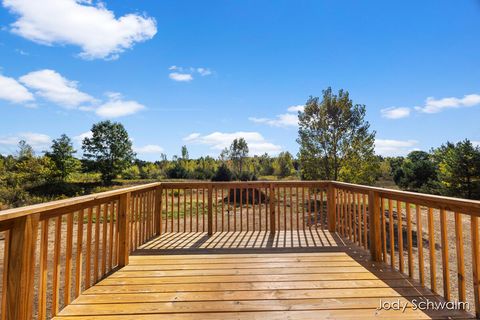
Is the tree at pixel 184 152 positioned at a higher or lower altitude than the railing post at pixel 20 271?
higher

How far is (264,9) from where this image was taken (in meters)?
6.76

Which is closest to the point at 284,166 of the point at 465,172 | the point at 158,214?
the point at 465,172

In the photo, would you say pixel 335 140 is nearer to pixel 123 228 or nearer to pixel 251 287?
pixel 251 287

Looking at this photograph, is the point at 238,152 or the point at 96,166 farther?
the point at 96,166

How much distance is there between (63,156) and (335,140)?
24.1m

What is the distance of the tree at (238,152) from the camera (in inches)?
883

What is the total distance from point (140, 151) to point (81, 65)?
61.3 feet

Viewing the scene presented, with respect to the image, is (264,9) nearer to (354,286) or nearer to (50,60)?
(354,286)

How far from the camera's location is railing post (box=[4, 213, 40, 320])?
144 cm

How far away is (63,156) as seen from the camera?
904 inches

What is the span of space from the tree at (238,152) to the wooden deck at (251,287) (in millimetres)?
18918

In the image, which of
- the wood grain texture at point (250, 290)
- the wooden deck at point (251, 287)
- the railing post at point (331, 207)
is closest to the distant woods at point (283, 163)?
the railing post at point (331, 207)

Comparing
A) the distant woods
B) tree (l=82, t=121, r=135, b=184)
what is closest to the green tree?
the distant woods

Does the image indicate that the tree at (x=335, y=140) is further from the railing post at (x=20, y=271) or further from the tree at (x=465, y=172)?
the railing post at (x=20, y=271)
